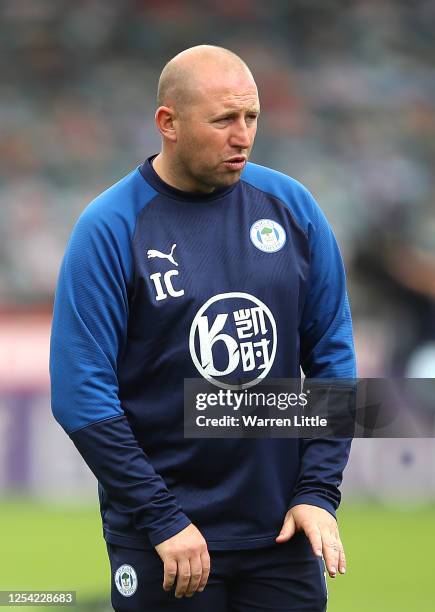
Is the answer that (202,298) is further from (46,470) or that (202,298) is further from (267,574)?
(46,470)

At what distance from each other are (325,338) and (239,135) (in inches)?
20.5

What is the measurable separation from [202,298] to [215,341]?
0.32 feet

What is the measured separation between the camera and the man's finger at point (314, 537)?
2.60 metres

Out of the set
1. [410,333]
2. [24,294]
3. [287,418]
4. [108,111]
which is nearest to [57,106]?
[108,111]

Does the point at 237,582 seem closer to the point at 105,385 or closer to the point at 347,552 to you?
the point at 105,385

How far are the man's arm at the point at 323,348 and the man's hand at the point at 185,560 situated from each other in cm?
23

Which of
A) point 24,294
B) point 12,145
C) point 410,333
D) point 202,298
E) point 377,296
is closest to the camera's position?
point 202,298

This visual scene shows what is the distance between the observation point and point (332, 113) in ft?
35.8

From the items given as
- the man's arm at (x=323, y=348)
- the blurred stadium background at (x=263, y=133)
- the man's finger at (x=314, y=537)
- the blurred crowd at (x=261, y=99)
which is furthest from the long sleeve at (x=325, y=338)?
the blurred crowd at (x=261, y=99)

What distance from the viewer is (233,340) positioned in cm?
265

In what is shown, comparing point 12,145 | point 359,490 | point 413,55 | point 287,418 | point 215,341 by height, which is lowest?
point 359,490

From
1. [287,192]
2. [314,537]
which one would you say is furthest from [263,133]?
[314,537]

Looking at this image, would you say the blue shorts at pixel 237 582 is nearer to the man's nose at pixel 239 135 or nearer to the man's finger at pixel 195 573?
the man's finger at pixel 195 573

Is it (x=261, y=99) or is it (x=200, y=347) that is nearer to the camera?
(x=200, y=347)
